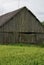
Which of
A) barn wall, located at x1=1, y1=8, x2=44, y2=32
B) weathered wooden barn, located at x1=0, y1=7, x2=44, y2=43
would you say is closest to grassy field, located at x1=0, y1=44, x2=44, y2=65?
weathered wooden barn, located at x1=0, y1=7, x2=44, y2=43

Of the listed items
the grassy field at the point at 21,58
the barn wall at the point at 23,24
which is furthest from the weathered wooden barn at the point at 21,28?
the grassy field at the point at 21,58

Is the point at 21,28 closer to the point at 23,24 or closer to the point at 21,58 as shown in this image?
the point at 23,24

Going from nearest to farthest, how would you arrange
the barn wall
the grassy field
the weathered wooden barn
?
the grassy field → the weathered wooden barn → the barn wall

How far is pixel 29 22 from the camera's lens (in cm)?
3109

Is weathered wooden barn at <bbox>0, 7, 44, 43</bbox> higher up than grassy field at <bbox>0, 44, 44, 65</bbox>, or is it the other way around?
weathered wooden barn at <bbox>0, 7, 44, 43</bbox>

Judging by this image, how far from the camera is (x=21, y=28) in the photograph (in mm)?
30422

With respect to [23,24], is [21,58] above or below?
below

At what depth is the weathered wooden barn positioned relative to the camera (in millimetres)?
29355

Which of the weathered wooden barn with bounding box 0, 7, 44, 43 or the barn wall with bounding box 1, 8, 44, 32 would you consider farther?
the barn wall with bounding box 1, 8, 44, 32

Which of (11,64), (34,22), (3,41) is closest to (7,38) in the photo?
(3,41)

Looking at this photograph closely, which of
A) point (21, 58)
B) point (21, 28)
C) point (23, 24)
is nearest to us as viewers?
point (21, 58)

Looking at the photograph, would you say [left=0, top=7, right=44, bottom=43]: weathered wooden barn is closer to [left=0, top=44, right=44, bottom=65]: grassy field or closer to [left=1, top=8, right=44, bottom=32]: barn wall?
[left=1, top=8, right=44, bottom=32]: barn wall

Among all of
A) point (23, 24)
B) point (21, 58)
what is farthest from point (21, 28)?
point (21, 58)

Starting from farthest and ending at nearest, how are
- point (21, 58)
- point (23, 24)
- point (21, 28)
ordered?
point (23, 24) → point (21, 28) → point (21, 58)
